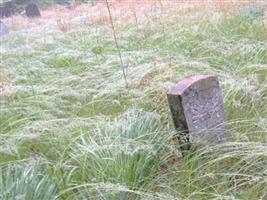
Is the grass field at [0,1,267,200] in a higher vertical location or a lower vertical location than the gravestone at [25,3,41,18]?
higher

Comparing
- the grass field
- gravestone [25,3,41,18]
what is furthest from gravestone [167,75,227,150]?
gravestone [25,3,41,18]

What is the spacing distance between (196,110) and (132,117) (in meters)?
0.41

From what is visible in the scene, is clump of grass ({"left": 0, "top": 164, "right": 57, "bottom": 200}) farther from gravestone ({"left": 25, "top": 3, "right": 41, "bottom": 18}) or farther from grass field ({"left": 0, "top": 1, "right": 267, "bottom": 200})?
gravestone ({"left": 25, "top": 3, "right": 41, "bottom": 18})

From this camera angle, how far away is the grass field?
2.04 meters

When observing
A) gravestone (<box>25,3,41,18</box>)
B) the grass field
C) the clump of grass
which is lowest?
gravestone (<box>25,3,41,18</box>)

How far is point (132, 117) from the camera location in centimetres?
257

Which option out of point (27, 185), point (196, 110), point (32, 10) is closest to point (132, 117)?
point (196, 110)

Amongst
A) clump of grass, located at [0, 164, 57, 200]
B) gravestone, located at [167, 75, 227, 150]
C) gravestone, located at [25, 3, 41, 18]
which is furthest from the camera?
gravestone, located at [25, 3, 41, 18]

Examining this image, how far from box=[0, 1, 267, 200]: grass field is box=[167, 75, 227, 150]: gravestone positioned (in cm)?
8

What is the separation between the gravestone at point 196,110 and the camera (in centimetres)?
228

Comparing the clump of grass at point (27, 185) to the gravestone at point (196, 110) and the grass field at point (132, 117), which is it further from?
the gravestone at point (196, 110)

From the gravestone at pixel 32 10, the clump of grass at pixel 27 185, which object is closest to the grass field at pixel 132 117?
the clump of grass at pixel 27 185

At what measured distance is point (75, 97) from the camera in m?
3.46

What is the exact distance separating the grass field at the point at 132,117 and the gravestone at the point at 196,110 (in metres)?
0.08
